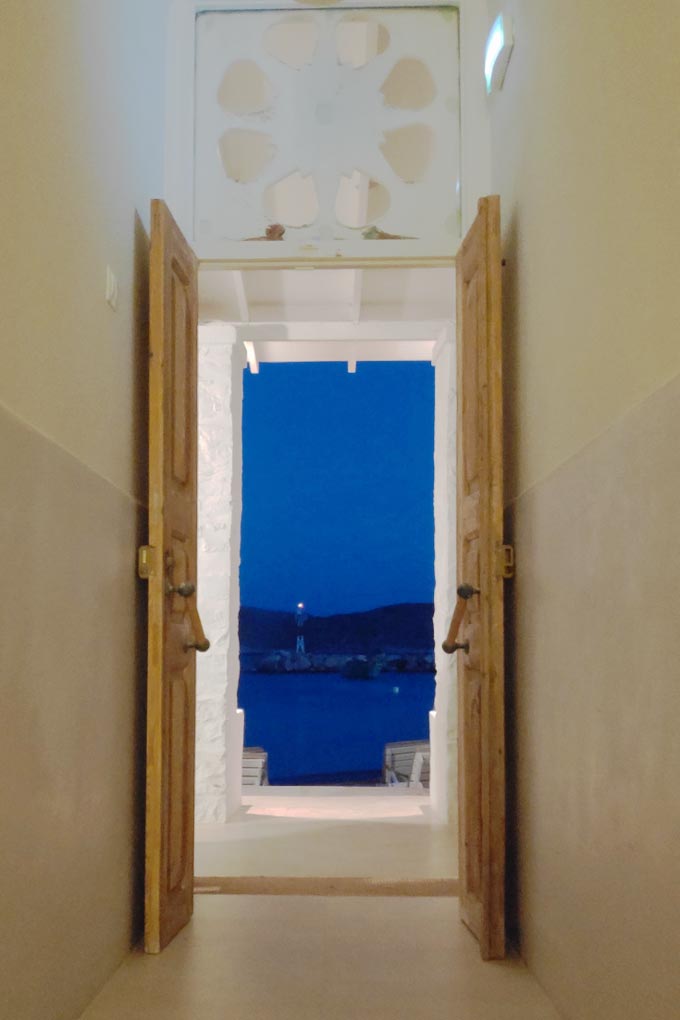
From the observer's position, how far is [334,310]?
5.04m

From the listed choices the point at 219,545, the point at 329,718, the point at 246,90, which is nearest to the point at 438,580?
the point at 219,545

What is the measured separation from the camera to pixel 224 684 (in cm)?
503

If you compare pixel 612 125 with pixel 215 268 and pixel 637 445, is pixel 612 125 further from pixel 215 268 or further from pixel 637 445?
pixel 215 268

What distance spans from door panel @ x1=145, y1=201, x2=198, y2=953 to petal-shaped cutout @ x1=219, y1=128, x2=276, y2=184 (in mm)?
500

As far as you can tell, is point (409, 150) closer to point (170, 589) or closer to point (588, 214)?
point (588, 214)

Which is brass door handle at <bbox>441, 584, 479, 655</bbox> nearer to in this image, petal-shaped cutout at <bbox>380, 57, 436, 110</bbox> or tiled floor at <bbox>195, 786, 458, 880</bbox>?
tiled floor at <bbox>195, 786, 458, 880</bbox>

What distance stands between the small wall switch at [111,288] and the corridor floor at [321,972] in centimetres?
189

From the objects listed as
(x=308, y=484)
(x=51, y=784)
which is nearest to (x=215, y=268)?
(x=51, y=784)

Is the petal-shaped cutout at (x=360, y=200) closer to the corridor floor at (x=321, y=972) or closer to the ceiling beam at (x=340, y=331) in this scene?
the ceiling beam at (x=340, y=331)

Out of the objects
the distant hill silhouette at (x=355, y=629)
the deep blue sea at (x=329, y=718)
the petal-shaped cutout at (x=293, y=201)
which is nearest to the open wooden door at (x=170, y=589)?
the petal-shaped cutout at (x=293, y=201)

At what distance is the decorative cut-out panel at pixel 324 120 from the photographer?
3.62 m

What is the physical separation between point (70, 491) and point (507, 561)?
1.36 metres

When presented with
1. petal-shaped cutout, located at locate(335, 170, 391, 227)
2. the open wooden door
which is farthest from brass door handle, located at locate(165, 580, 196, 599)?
petal-shaped cutout, located at locate(335, 170, 391, 227)

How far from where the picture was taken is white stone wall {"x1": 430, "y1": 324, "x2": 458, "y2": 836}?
191 inches
